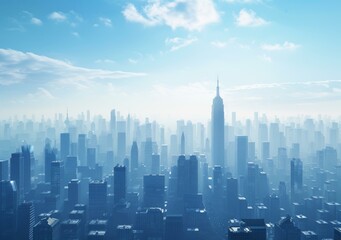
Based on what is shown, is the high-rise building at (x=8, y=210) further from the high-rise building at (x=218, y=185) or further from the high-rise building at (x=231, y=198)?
the high-rise building at (x=218, y=185)

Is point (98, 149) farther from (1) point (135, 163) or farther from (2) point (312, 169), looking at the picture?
(2) point (312, 169)

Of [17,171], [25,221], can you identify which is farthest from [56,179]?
[25,221]

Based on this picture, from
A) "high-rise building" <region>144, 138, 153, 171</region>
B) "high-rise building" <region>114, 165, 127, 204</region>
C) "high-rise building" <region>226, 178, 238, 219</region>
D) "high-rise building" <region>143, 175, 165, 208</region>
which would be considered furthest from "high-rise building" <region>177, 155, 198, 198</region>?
"high-rise building" <region>144, 138, 153, 171</region>

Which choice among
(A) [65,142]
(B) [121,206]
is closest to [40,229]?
(B) [121,206]

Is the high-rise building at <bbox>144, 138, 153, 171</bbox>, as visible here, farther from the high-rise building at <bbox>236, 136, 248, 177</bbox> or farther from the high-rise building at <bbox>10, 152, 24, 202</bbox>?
the high-rise building at <bbox>10, 152, 24, 202</bbox>

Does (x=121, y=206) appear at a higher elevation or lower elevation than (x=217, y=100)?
lower
